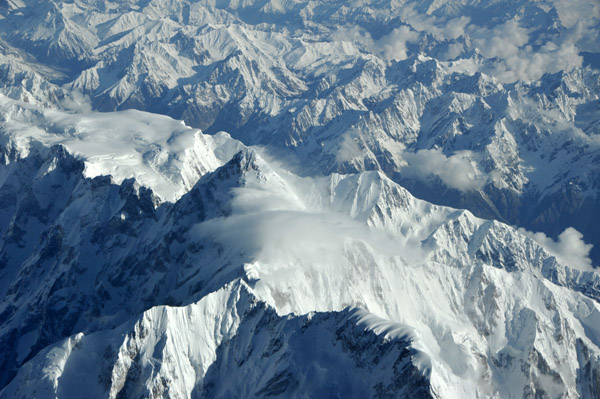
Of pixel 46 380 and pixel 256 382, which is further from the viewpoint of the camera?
pixel 46 380

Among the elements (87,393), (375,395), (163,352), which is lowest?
(87,393)

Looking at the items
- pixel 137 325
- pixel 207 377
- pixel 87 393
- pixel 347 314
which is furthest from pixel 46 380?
pixel 347 314

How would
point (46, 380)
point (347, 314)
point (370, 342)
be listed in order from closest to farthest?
point (370, 342)
point (347, 314)
point (46, 380)

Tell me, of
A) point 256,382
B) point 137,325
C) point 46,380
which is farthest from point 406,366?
point 46,380

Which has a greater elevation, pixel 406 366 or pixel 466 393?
pixel 406 366

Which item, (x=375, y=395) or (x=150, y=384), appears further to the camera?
(x=150, y=384)

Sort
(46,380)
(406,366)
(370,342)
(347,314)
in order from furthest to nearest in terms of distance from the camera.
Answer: (46,380) → (347,314) → (370,342) → (406,366)

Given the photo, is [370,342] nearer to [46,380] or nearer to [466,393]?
[466,393]

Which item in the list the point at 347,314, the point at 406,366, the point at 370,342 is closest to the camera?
the point at 406,366

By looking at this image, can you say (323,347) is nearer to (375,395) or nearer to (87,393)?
(375,395)
